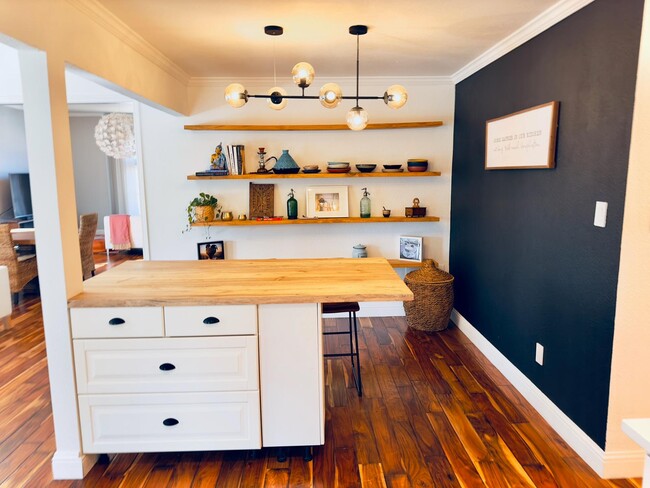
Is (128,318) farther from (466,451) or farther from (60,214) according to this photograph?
(466,451)

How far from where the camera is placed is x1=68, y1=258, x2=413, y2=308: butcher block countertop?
2.13 m

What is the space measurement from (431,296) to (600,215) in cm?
204

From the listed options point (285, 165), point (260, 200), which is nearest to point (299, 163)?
point (285, 165)

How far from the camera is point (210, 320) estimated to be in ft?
7.08

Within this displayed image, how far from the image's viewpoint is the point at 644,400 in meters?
2.14

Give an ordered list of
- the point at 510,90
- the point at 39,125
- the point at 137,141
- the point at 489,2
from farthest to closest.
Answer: the point at 137,141 → the point at 510,90 → the point at 489,2 → the point at 39,125

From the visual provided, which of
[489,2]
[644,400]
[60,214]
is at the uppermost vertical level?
[489,2]

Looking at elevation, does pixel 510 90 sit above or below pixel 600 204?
above

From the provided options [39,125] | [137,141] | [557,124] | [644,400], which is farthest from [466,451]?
[137,141]

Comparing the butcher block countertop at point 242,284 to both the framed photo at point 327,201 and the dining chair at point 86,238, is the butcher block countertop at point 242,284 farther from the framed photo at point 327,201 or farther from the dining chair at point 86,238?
the dining chair at point 86,238

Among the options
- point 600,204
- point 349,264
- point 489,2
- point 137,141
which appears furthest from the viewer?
point 137,141

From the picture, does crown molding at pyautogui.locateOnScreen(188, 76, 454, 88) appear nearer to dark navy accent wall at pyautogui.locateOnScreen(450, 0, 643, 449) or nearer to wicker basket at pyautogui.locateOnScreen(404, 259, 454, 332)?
dark navy accent wall at pyautogui.locateOnScreen(450, 0, 643, 449)

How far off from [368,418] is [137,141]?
3202 mm

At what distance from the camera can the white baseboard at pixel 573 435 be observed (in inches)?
84.3
